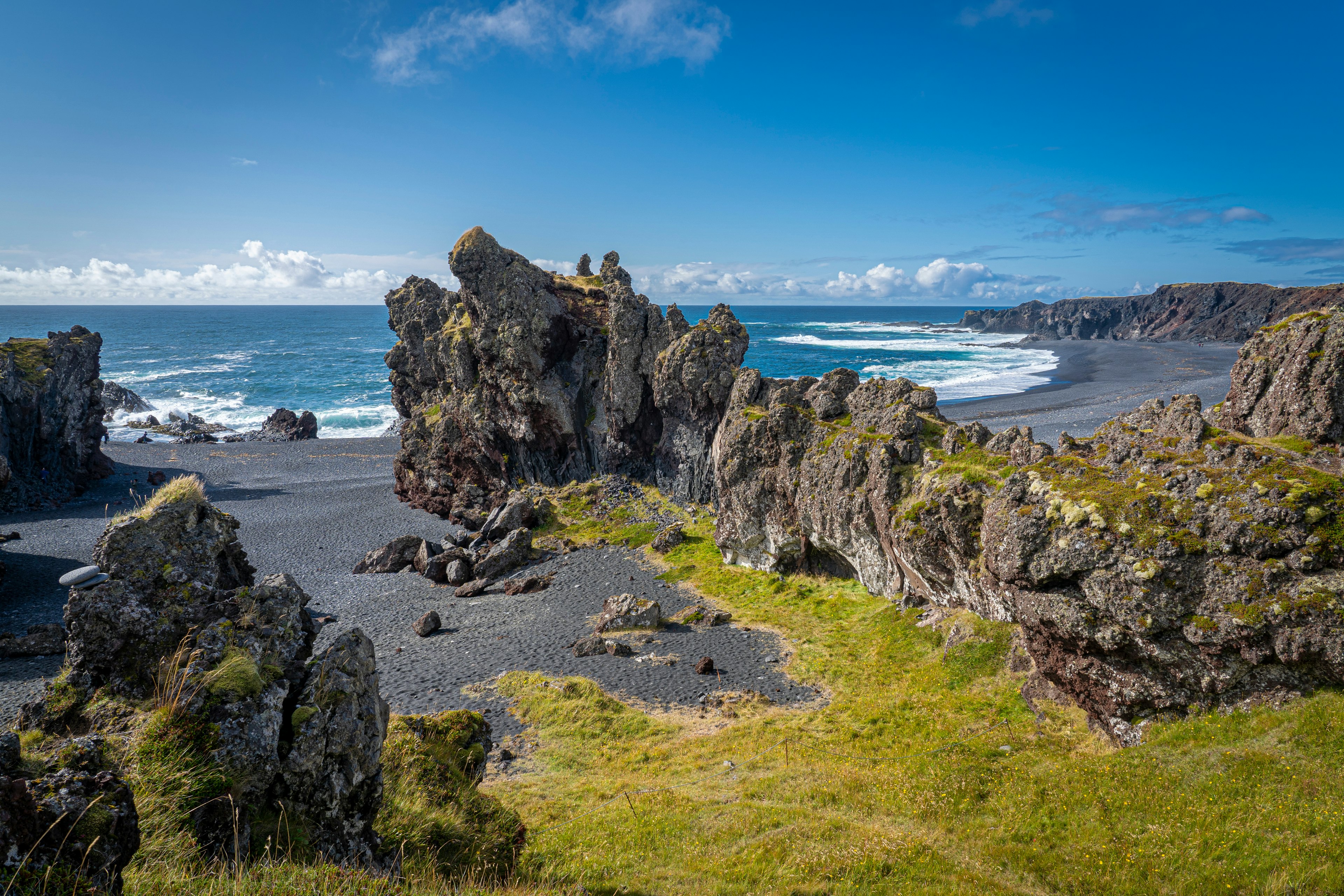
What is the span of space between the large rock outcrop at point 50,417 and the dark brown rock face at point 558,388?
94.4ft

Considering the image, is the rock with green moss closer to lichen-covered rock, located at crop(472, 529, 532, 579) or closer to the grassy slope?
the grassy slope

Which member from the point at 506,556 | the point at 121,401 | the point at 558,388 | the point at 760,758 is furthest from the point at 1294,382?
the point at 121,401

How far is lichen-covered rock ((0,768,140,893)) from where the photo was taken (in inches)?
211

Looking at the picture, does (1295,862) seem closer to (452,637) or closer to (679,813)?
(679,813)

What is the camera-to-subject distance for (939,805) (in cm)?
1373

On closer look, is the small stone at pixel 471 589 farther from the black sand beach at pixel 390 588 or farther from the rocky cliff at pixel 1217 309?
the rocky cliff at pixel 1217 309

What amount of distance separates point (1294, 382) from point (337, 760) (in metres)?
24.3

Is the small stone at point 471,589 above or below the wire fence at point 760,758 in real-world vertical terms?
below

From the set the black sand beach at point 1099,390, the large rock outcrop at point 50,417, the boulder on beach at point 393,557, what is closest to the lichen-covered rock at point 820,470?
the black sand beach at point 1099,390

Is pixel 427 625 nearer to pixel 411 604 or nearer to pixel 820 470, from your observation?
pixel 411 604

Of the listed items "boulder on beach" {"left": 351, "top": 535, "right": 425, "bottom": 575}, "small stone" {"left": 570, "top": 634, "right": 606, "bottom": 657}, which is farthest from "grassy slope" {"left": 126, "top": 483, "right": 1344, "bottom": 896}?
"boulder on beach" {"left": 351, "top": 535, "right": 425, "bottom": 575}

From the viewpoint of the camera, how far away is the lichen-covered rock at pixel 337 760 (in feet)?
30.4

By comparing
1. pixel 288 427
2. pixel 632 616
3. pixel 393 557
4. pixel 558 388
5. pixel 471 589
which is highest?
pixel 558 388

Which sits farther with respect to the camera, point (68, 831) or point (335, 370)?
point (335, 370)
